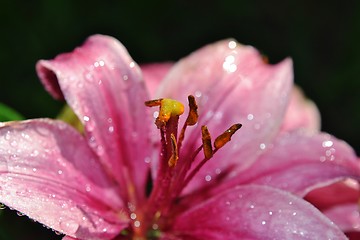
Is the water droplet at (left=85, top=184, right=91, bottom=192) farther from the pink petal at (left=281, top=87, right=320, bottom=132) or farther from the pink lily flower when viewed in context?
the pink petal at (left=281, top=87, right=320, bottom=132)

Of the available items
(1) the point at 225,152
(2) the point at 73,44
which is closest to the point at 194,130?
(1) the point at 225,152

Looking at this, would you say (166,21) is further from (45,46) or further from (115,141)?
(115,141)

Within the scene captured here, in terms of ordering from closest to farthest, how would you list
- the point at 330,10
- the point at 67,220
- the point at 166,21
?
the point at 67,220 < the point at 166,21 < the point at 330,10

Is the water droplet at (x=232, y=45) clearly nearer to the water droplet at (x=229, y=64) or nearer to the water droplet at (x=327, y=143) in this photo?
the water droplet at (x=229, y=64)

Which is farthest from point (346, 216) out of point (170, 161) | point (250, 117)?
point (170, 161)

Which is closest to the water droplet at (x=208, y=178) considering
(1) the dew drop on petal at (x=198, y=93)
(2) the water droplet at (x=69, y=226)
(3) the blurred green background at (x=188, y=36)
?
(1) the dew drop on petal at (x=198, y=93)

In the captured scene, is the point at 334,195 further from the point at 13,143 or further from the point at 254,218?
the point at 13,143
